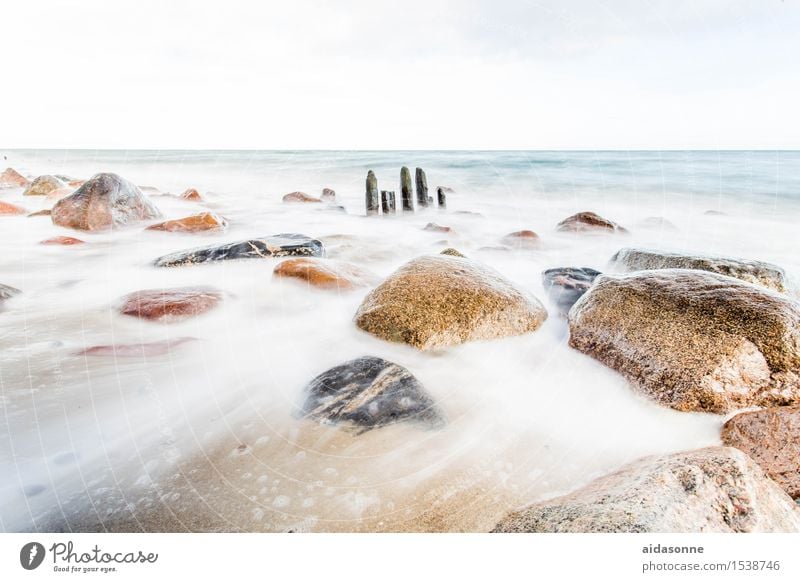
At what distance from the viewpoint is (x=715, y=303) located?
2.29m

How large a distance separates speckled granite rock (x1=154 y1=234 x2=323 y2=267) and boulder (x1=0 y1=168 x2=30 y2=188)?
27.5 ft

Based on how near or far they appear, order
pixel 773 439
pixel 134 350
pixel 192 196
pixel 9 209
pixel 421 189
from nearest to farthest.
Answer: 1. pixel 773 439
2. pixel 134 350
3. pixel 9 209
4. pixel 421 189
5. pixel 192 196

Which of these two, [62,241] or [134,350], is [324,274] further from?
[62,241]

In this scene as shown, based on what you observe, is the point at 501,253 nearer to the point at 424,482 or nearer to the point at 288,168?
the point at 424,482

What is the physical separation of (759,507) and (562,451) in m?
0.69

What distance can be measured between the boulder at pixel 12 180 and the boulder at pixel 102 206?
5.80 m

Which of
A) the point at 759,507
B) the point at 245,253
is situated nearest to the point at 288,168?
the point at 245,253

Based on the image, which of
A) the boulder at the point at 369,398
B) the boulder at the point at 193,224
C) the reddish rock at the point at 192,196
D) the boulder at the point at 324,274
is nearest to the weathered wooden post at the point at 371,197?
the boulder at the point at 193,224

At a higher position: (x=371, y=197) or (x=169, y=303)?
(x=371, y=197)

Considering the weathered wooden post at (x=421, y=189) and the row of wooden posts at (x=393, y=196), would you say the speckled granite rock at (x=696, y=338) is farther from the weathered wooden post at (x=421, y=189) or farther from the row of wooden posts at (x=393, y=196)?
the weathered wooden post at (x=421, y=189)

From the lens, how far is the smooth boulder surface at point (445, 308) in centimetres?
268

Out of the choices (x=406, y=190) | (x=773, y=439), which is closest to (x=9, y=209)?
(x=406, y=190)

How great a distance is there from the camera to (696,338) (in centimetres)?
216

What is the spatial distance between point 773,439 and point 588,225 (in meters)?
4.42
